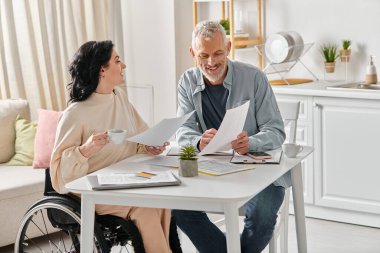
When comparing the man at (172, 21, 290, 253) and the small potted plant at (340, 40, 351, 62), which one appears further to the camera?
the small potted plant at (340, 40, 351, 62)

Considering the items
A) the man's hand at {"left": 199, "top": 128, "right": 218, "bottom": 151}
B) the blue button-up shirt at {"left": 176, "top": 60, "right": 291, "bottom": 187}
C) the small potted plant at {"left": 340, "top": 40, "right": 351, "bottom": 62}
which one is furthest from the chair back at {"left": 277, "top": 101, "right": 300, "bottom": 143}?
the small potted plant at {"left": 340, "top": 40, "right": 351, "bottom": 62}

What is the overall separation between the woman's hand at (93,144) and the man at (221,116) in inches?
16.9

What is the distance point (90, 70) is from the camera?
3076 mm

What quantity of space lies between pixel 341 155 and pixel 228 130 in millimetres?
1644

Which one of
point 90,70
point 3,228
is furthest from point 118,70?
point 3,228

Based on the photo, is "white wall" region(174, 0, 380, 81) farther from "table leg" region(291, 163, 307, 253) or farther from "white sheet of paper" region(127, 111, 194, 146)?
"white sheet of paper" region(127, 111, 194, 146)

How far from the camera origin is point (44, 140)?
14.1 ft

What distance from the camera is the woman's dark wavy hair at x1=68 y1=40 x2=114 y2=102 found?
10.1 ft

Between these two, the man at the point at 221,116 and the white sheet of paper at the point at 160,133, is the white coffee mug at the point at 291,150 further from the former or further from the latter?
the white sheet of paper at the point at 160,133

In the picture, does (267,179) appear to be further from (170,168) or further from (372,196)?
(372,196)

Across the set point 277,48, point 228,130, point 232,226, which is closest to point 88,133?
point 228,130

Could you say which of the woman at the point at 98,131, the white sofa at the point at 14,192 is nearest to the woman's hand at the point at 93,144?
the woman at the point at 98,131

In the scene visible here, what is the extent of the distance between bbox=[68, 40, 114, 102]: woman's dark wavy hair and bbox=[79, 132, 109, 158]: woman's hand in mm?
246

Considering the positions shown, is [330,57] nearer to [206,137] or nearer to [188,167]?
[206,137]
